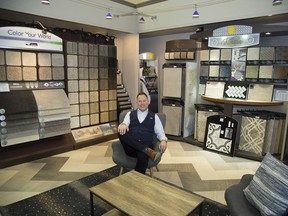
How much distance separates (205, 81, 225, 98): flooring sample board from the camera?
434 cm

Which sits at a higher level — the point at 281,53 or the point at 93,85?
the point at 281,53

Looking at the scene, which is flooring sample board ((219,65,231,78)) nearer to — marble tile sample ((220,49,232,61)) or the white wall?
marble tile sample ((220,49,232,61))

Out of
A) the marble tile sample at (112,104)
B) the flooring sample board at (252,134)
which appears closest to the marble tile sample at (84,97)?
the marble tile sample at (112,104)

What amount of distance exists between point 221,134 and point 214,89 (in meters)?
0.99

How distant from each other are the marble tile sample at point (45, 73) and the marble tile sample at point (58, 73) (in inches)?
2.8

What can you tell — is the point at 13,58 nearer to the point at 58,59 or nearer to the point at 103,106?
the point at 58,59

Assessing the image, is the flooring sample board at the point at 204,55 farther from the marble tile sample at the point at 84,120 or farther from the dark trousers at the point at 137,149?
the marble tile sample at the point at 84,120

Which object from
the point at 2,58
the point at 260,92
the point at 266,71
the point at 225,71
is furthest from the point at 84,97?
the point at 266,71

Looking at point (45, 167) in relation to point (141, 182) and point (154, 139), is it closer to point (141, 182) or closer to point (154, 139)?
point (154, 139)

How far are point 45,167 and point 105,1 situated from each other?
10.7 feet

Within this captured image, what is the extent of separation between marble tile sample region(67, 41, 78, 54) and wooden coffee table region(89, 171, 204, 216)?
2.84 meters

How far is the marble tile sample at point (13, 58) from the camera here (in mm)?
3295

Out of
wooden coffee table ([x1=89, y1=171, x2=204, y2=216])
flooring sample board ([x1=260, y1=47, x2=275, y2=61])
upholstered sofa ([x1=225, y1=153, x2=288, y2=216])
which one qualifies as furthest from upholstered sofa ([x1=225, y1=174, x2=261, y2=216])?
flooring sample board ([x1=260, y1=47, x2=275, y2=61])

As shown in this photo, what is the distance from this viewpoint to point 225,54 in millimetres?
4203
